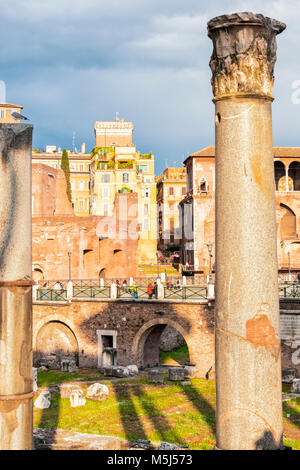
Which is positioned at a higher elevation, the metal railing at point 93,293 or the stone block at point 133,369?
the metal railing at point 93,293

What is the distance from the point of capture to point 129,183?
204ft

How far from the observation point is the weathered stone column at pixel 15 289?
468cm

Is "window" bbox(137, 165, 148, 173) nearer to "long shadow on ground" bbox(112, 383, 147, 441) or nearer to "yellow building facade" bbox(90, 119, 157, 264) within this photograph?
"yellow building facade" bbox(90, 119, 157, 264)

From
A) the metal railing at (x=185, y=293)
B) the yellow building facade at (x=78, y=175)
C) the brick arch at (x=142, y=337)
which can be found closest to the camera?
the metal railing at (x=185, y=293)

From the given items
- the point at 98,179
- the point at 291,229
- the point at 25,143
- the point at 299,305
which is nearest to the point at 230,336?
the point at 25,143

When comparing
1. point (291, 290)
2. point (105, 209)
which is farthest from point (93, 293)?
point (105, 209)

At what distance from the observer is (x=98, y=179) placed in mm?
62500

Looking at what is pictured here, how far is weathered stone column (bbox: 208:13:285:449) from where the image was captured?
15.7 feet

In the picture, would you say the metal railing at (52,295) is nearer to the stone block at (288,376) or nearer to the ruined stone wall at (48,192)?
the stone block at (288,376)

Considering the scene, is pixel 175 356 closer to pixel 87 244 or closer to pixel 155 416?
pixel 155 416

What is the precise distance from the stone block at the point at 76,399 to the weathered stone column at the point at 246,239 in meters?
15.2

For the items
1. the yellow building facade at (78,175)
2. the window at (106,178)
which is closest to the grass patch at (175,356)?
the window at (106,178)

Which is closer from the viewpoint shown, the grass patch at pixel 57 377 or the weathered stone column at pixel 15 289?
the weathered stone column at pixel 15 289

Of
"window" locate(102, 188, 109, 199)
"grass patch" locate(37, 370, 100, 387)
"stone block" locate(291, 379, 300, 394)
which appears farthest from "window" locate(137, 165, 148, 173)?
"stone block" locate(291, 379, 300, 394)
